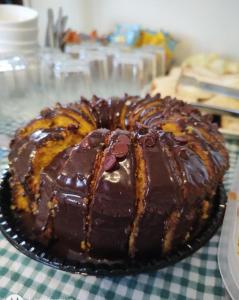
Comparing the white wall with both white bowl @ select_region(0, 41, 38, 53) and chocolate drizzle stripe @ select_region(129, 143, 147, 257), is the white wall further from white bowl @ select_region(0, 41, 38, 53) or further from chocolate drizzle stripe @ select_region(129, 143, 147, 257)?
chocolate drizzle stripe @ select_region(129, 143, 147, 257)

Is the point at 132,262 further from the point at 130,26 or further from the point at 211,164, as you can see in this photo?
the point at 130,26

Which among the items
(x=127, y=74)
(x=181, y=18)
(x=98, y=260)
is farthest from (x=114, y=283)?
(x=181, y=18)

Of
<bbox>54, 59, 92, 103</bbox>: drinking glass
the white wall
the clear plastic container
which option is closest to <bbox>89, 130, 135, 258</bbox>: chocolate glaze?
the clear plastic container

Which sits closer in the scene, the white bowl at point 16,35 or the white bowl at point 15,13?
the white bowl at point 16,35

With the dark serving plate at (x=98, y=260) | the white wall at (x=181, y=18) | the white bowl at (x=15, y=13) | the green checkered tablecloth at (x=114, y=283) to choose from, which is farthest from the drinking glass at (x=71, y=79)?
the green checkered tablecloth at (x=114, y=283)

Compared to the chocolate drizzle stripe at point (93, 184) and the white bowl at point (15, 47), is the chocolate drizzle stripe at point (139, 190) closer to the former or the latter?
the chocolate drizzle stripe at point (93, 184)
